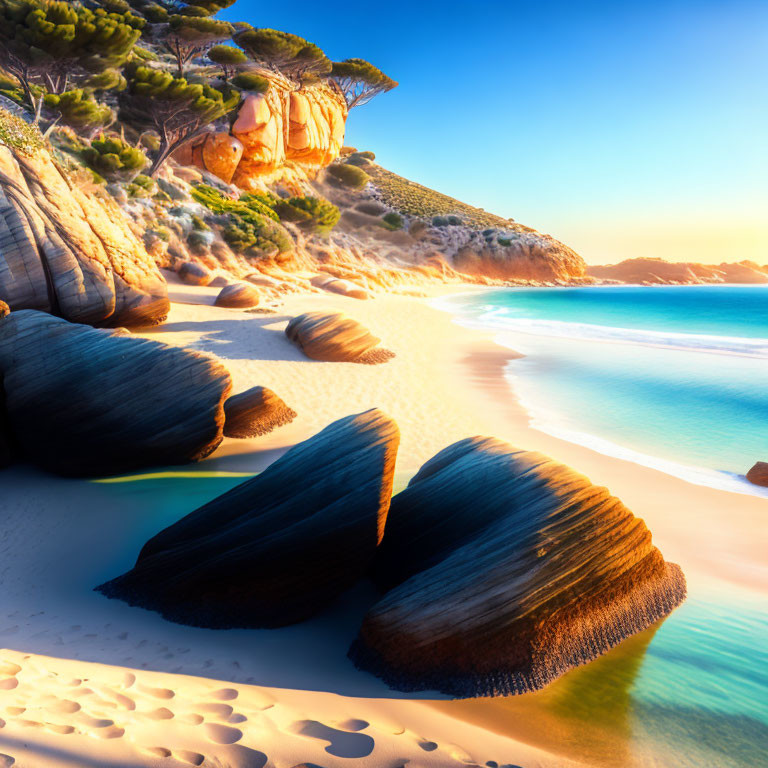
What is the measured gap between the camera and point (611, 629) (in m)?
3.93

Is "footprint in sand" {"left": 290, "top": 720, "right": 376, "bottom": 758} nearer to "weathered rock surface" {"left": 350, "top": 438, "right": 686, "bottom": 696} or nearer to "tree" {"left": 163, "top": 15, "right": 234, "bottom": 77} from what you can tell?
"weathered rock surface" {"left": 350, "top": 438, "right": 686, "bottom": 696}

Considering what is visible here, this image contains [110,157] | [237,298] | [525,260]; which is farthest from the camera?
[525,260]

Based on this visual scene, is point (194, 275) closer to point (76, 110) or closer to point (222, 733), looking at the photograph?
point (76, 110)

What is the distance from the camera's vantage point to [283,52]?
5081cm

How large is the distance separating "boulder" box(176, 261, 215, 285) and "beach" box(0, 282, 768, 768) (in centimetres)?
1679

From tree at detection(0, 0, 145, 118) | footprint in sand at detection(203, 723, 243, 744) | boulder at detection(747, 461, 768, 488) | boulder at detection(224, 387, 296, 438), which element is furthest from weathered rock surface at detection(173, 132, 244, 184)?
footprint in sand at detection(203, 723, 243, 744)

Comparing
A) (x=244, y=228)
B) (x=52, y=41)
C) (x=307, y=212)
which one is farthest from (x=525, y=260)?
(x=52, y=41)

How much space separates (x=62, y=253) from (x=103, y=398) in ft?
23.8

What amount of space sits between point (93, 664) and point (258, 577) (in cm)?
130

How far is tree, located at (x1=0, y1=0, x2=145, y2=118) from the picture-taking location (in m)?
26.4

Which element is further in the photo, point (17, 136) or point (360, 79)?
point (360, 79)

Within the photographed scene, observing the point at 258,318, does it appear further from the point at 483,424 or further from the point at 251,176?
the point at 251,176

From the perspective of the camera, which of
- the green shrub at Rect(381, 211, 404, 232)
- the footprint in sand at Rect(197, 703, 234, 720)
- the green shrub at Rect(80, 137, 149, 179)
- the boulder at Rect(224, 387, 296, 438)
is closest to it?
the footprint in sand at Rect(197, 703, 234, 720)

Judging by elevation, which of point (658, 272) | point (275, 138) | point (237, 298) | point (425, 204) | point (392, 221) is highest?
point (658, 272)
